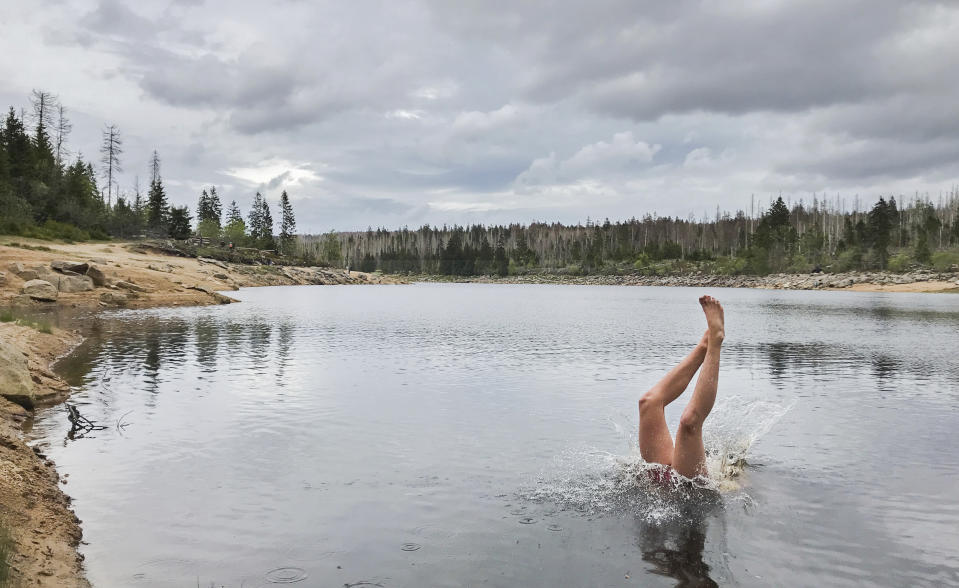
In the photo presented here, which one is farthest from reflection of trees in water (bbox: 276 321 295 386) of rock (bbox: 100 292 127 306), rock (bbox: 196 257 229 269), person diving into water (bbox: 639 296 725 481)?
rock (bbox: 196 257 229 269)

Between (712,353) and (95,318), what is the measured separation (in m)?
43.2

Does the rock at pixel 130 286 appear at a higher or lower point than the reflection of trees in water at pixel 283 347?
higher

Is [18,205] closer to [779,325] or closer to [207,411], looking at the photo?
[207,411]

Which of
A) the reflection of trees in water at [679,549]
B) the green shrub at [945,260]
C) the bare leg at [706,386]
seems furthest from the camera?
the green shrub at [945,260]

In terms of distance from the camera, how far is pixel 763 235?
539 feet

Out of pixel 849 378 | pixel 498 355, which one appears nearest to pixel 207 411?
pixel 498 355

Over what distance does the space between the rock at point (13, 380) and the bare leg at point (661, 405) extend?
1484 centimetres

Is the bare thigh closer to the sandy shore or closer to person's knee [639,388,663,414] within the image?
person's knee [639,388,663,414]

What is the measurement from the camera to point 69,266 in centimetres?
Result: 5247

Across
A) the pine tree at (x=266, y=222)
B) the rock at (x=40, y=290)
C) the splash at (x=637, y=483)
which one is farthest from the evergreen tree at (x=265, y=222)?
the splash at (x=637, y=483)

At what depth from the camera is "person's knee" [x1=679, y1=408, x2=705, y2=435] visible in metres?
9.48

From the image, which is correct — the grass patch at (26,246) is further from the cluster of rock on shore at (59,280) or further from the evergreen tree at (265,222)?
the evergreen tree at (265,222)

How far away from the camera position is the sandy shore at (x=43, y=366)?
25.5 ft

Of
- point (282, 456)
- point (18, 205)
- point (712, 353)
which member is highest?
point (18, 205)
